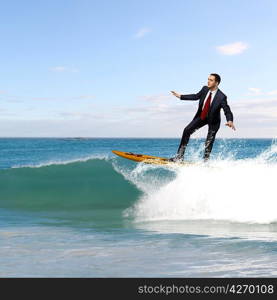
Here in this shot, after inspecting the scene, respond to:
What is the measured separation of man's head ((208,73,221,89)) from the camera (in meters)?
8.96

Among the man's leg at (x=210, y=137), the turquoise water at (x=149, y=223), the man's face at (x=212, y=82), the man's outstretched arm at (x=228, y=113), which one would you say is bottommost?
the turquoise water at (x=149, y=223)

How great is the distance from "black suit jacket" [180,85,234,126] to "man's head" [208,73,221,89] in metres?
0.13

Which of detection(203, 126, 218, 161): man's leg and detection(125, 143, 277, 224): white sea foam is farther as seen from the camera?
detection(125, 143, 277, 224): white sea foam

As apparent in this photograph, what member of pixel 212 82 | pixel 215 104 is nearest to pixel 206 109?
pixel 215 104

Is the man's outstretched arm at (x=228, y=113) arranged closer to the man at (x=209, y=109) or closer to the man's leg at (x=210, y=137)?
the man at (x=209, y=109)

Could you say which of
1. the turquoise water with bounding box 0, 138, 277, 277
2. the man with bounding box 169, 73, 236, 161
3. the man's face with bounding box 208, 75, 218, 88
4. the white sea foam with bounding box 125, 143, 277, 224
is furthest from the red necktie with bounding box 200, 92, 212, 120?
the white sea foam with bounding box 125, 143, 277, 224

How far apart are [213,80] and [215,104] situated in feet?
1.58

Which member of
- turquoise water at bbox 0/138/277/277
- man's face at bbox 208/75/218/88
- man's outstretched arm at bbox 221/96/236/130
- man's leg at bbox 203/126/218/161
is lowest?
turquoise water at bbox 0/138/277/277

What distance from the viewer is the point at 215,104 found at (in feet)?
30.0

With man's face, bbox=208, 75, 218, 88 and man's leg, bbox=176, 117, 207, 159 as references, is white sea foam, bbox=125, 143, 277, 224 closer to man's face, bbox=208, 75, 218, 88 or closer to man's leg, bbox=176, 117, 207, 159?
man's leg, bbox=176, 117, 207, 159

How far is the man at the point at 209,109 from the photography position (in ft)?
29.7

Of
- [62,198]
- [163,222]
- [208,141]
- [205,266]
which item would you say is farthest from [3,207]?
[205,266]

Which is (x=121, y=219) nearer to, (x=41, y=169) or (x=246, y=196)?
(x=246, y=196)

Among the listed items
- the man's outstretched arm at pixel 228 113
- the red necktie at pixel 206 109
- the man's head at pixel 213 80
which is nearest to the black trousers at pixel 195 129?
the red necktie at pixel 206 109
